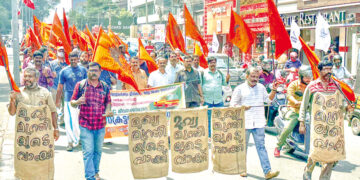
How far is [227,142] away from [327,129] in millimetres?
1321

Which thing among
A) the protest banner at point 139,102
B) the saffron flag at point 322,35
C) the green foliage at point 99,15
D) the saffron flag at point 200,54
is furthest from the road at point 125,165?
the green foliage at point 99,15

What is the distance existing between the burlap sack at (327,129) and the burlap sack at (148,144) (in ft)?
6.45

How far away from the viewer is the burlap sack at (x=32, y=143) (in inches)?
228

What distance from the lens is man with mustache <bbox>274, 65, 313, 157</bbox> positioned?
775 cm

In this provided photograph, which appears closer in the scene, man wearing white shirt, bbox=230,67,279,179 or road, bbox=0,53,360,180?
man wearing white shirt, bbox=230,67,279,179

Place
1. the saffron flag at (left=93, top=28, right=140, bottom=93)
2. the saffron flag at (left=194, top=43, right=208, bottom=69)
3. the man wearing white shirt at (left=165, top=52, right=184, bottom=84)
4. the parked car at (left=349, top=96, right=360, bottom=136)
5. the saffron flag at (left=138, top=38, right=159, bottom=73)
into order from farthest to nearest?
1. the saffron flag at (left=194, top=43, right=208, bottom=69)
2. the saffron flag at (left=138, top=38, right=159, bottom=73)
3. the parked car at (left=349, top=96, right=360, bottom=136)
4. the man wearing white shirt at (left=165, top=52, right=184, bottom=84)
5. the saffron flag at (left=93, top=28, right=140, bottom=93)

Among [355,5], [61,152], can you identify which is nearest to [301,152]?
[61,152]

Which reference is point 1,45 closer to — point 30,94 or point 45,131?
point 30,94

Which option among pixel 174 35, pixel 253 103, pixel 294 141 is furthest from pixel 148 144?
pixel 174 35

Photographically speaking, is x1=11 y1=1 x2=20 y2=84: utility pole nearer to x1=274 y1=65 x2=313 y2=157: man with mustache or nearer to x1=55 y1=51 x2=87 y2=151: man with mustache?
Answer: x1=55 y1=51 x2=87 y2=151: man with mustache

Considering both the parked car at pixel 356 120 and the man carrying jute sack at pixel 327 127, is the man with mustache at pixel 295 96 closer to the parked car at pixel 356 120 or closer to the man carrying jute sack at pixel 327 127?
the man carrying jute sack at pixel 327 127

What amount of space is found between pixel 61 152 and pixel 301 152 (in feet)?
14.4

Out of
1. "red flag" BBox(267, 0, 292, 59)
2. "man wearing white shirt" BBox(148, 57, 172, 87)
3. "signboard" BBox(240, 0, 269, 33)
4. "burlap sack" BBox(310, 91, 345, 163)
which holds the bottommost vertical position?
"burlap sack" BBox(310, 91, 345, 163)

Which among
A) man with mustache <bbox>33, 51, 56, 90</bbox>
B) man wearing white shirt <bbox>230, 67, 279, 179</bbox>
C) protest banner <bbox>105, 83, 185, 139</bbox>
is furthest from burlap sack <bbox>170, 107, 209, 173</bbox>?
man with mustache <bbox>33, 51, 56, 90</bbox>
